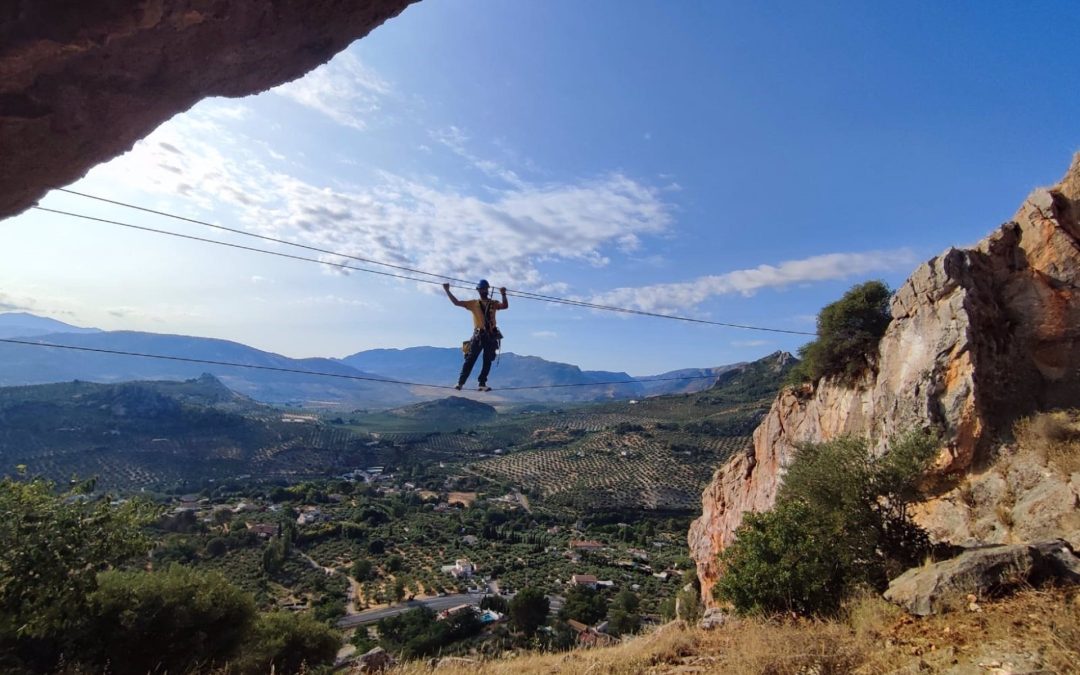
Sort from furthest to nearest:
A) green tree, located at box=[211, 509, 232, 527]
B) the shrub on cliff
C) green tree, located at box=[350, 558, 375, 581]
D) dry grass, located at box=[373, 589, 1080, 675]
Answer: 1. green tree, located at box=[211, 509, 232, 527]
2. green tree, located at box=[350, 558, 375, 581]
3. the shrub on cliff
4. dry grass, located at box=[373, 589, 1080, 675]

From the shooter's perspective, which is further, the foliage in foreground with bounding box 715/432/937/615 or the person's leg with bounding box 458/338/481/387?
the person's leg with bounding box 458/338/481/387

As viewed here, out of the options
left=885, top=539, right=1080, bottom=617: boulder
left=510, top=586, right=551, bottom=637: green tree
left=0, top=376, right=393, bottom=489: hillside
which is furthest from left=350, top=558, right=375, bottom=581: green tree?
left=0, top=376, right=393, bottom=489: hillside

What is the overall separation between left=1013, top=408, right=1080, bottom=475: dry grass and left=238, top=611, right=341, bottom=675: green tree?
21.0 m

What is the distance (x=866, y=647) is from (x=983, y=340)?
1244 cm

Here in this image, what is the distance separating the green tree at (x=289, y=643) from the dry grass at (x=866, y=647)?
12228 millimetres

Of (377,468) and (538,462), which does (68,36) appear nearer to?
(538,462)

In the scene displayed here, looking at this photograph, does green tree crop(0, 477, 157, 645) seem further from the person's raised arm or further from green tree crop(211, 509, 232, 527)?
green tree crop(211, 509, 232, 527)

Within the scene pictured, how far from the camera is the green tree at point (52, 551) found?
10.2 meters

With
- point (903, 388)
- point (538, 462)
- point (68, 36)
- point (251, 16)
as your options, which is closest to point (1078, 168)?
point (903, 388)

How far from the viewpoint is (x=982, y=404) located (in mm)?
13180

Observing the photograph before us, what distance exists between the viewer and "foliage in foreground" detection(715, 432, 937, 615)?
905 cm

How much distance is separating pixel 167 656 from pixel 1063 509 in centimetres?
2131

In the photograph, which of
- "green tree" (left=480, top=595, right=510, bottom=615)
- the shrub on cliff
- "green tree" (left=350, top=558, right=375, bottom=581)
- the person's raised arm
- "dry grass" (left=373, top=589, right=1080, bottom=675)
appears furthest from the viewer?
"green tree" (left=350, top=558, right=375, bottom=581)

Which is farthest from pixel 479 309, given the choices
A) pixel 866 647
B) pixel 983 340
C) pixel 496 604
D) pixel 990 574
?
pixel 496 604
